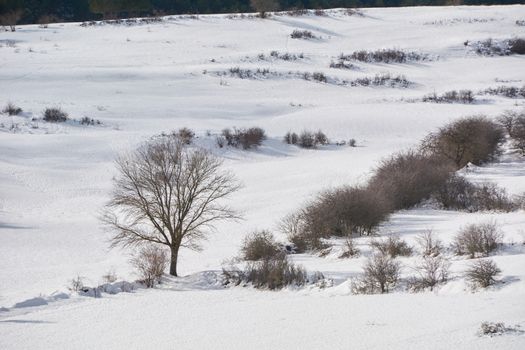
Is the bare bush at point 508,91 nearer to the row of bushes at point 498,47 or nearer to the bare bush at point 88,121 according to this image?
the row of bushes at point 498,47

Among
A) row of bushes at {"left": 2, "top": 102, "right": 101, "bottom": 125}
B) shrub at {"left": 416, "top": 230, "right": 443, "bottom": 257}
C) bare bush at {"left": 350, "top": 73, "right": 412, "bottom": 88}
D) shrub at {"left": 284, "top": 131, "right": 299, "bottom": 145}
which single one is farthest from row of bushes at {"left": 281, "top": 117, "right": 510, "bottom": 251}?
row of bushes at {"left": 2, "top": 102, "right": 101, "bottom": 125}

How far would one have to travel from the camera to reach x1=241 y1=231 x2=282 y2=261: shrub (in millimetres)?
19328

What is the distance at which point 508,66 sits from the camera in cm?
5447

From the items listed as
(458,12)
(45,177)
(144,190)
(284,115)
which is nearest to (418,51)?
(458,12)

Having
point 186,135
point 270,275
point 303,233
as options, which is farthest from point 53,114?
point 270,275

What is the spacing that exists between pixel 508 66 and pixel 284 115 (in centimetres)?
2108

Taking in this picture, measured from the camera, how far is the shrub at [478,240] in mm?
16141

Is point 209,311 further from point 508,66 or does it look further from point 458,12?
point 458,12

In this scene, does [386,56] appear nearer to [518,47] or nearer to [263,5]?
[518,47]

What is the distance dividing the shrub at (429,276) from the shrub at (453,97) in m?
33.3

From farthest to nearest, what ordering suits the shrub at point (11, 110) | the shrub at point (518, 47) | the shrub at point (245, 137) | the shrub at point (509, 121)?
the shrub at point (518, 47), the shrub at point (11, 110), the shrub at point (245, 137), the shrub at point (509, 121)

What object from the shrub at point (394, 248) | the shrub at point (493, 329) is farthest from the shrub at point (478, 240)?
the shrub at point (493, 329)

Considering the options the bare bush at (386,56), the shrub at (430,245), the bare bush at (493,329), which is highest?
the bare bush at (386,56)

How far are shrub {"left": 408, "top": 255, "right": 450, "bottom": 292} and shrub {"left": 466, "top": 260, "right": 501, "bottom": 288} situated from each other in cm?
82
